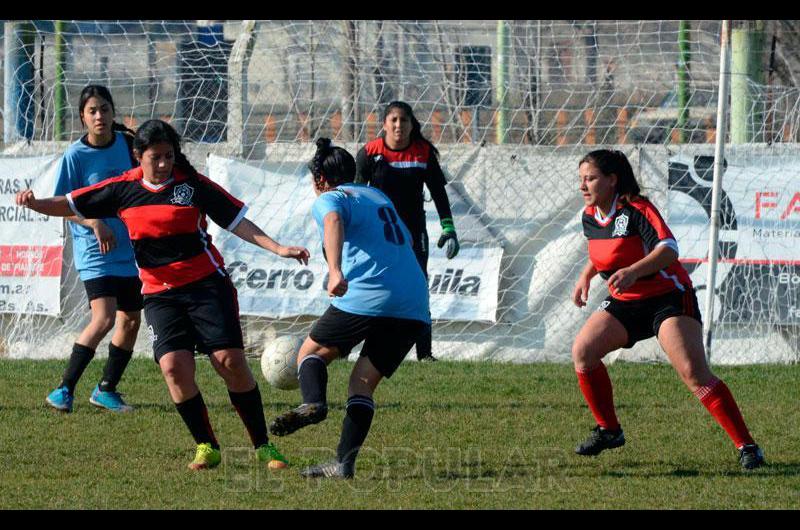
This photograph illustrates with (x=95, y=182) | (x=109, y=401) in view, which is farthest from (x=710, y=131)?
(x=109, y=401)

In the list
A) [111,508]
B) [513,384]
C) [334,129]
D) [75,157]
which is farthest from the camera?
[334,129]

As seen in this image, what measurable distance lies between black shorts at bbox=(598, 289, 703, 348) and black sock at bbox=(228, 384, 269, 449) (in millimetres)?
1888

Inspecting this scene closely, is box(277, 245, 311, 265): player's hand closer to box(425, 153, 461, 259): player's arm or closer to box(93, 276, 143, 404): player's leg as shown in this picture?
box(93, 276, 143, 404): player's leg

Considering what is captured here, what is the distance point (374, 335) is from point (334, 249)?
1.68ft

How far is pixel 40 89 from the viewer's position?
11438 mm

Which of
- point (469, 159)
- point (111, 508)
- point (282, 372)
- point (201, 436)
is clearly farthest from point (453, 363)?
point (111, 508)

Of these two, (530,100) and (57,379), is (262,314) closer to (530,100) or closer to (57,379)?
(57,379)

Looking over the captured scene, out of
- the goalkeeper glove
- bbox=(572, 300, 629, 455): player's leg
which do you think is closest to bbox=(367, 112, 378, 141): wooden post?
the goalkeeper glove

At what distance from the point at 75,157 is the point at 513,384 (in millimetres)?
3656

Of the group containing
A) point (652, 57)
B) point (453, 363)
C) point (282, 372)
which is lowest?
point (453, 363)

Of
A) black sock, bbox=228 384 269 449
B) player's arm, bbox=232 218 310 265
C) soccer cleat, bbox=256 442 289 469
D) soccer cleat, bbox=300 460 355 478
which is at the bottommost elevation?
soccer cleat, bbox=256 442 289 469

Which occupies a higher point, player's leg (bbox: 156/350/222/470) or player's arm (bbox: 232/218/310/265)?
player's arm (bbox: 232/218/310/265)

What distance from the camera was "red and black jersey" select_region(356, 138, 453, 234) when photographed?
28.7 feet

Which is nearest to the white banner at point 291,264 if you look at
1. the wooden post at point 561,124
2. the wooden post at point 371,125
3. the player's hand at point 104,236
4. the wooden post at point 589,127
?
the wooden post at point 371,125
